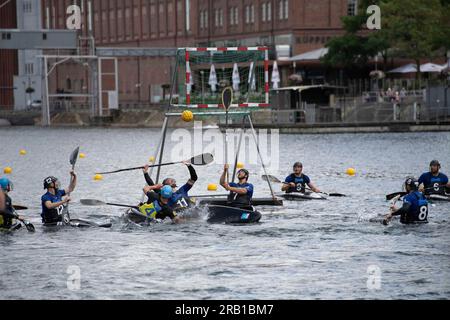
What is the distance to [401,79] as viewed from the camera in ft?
275

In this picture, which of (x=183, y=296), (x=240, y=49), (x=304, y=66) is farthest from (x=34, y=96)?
(x=183, y=296)

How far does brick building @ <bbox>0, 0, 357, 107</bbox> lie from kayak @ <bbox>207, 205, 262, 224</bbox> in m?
73.8

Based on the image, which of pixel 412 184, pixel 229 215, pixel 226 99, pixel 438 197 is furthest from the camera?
pixel 438 197

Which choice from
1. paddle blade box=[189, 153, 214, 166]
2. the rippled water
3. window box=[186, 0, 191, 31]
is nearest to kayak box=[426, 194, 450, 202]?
the rippled water

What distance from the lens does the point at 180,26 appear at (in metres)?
124

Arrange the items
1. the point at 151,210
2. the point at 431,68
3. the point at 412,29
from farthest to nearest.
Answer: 1. the point at 431,68
2. the point at 412,29
3. the point at 151,210

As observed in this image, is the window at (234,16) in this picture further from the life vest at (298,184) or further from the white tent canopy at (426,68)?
the life vest at (298,184)

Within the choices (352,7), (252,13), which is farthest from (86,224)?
(252,13)

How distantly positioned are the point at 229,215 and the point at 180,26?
97.3m

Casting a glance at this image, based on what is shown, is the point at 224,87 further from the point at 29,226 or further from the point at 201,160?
the point at 29,226

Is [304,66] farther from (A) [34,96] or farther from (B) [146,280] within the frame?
(B) [146,280]

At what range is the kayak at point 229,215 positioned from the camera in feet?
93.5

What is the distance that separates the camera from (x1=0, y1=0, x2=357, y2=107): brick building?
102 m

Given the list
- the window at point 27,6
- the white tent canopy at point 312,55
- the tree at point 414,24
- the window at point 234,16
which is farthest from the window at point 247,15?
the window at point 27,6
